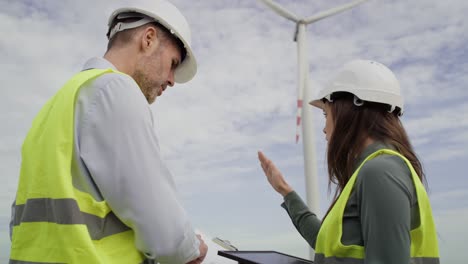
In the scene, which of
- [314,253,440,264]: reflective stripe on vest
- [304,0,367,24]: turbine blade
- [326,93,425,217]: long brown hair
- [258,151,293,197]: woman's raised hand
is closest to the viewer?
[314,253,440,264]: reflective stripe on vest

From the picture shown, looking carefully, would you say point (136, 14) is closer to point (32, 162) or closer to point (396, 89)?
point (32, 162)

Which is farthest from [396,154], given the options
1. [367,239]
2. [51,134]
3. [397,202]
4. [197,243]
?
[51,134]

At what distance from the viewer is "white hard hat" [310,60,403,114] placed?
145 inches

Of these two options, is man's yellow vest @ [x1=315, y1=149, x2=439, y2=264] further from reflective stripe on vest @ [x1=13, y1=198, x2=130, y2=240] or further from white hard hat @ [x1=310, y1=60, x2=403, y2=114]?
reflective stripe on vest @ [x1=13, y1=198, x2=130, y2=240]

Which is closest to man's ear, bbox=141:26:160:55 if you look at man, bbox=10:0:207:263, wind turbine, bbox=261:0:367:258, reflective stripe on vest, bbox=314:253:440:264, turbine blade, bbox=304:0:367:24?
man, bbox=10:0:207:263

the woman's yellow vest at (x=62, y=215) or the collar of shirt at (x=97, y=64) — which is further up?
the collar of shirt at (x=97, y=64)

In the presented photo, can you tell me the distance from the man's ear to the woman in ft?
4.94

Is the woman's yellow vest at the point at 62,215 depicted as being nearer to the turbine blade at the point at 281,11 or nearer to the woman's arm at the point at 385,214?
the woman's arm at the point at 385,214

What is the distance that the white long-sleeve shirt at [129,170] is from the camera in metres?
2.78

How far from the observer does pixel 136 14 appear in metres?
4.01

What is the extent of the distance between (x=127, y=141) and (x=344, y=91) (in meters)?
1.92

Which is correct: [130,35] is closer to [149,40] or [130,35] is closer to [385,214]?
[149,40]

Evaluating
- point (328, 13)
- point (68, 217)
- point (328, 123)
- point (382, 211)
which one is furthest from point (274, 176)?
point (328, 13)

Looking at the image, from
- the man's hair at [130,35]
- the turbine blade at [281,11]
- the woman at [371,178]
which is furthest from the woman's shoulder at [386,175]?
the turbine blade at [281,11]
